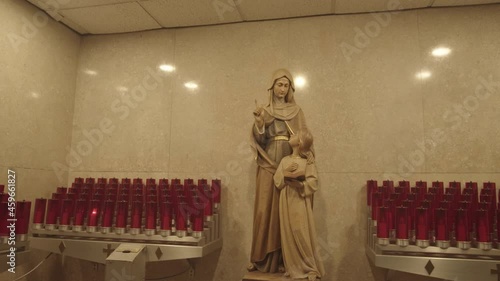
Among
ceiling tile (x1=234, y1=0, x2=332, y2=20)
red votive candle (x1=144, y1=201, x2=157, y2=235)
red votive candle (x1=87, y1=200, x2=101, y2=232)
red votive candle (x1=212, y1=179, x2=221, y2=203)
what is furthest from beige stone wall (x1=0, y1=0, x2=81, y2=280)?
ceiling tile (x1=234, y1=0, x2=332, y2=20)

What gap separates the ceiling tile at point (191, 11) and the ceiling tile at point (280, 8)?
13 centimetres

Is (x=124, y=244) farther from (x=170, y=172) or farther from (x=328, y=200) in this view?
(x=328, y=200)

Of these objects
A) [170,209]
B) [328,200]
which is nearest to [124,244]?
[170,209]

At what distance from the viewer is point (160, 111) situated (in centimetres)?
452

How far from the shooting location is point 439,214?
2.93 metres

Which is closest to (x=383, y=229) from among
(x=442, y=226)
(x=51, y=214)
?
(x=442, y=226)

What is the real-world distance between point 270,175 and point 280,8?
200cm

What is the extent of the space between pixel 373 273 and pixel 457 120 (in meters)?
1.82

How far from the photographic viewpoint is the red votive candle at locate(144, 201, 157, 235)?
10.9ft

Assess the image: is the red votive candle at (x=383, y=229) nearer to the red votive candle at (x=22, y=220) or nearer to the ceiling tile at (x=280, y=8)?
the ceiling tile at (x=280, y=8)

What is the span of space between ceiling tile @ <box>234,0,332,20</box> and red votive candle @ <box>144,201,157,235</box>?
92.6 inches

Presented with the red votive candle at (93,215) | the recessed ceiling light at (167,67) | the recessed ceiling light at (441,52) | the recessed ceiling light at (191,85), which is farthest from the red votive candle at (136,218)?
the recessed ceiling light at (441,52)

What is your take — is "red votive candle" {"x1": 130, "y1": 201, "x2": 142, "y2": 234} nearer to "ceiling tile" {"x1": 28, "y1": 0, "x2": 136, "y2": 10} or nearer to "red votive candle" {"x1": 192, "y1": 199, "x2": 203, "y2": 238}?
"red votive candle" {"x1": 192, "y1": 199, "x2": 203, "y2": 238}

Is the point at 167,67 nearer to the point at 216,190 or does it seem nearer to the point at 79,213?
the point at 216,190
